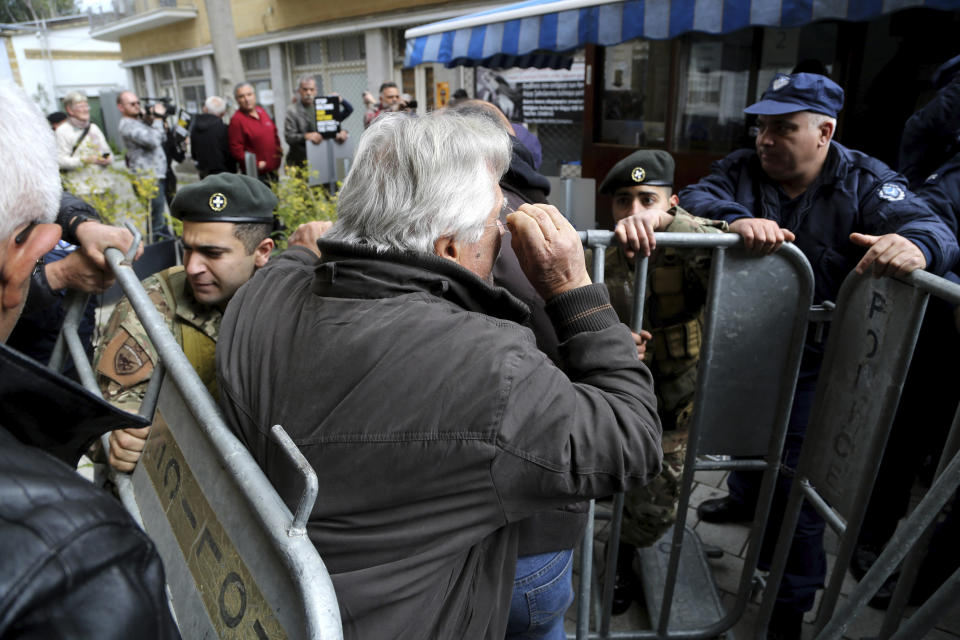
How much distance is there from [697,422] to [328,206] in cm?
358

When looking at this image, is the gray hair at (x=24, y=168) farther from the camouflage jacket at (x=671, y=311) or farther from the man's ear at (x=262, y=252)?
the camouflage jacket at (x=671, y=311)

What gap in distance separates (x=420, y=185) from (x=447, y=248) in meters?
0.15

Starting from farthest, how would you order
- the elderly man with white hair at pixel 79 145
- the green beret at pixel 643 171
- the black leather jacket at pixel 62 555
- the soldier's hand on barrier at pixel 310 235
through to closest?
1. the elderly man with white hair at pixel 79 145
2. the green beret at pixel 643 171
3. the soldier's hand on barrier at pixel 310 235
4. the black leather jacket at pixel 62 555

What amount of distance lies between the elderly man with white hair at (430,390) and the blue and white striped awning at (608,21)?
4.06m

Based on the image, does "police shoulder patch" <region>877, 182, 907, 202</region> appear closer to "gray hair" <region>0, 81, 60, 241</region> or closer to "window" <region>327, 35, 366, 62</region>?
"gray hair" <region>0, 81, 60, 241</region>

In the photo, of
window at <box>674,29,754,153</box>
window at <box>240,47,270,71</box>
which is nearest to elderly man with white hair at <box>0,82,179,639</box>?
window at <box>674,29,754,153</box>

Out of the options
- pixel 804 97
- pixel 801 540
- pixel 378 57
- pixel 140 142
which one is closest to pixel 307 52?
pixel 378 57

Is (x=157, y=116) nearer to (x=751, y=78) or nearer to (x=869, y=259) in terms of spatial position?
(x=751, y=78)

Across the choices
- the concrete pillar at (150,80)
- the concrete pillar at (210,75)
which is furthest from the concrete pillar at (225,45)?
the concrete pillar at (150,80)

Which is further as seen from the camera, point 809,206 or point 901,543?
point 809,206

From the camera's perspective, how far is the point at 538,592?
1.61 m

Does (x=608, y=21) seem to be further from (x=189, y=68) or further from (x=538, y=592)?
(x=189, y=68)

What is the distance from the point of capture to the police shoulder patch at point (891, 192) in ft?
7.63

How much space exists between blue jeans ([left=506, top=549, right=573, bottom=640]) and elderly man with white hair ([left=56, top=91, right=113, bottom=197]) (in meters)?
6.42
